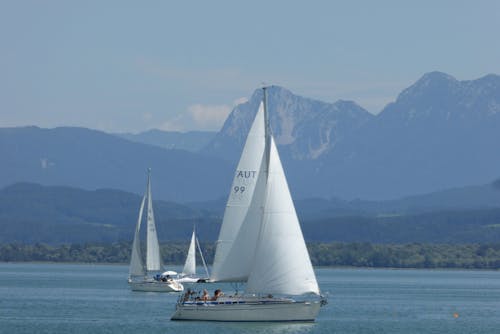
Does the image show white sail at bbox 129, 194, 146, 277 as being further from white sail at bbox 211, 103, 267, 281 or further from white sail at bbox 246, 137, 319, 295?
white sail at bbox 246, 137, 319, 295

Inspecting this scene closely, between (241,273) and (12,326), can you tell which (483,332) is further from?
(12,326)

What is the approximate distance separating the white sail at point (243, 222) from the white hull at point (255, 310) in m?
1.98

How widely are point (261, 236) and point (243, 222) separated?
1292mm

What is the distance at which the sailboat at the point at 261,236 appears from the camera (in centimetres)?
7200

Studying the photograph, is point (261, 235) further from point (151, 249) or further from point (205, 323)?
point (151, 249)

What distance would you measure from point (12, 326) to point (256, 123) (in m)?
20.8

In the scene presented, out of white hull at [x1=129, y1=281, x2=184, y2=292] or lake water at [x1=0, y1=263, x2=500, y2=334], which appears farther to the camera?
white hull at [x1=129, y1=281, x2=184, y2=292]

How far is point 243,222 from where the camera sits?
72.7m

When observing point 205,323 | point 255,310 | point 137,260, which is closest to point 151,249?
point 137,260

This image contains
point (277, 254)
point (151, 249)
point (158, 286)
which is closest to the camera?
point (277, 254)

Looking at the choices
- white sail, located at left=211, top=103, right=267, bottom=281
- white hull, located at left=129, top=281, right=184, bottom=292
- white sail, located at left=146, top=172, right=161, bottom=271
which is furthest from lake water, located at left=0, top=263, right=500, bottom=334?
white sail, located at left=146, top=172, right=161, bottom=271

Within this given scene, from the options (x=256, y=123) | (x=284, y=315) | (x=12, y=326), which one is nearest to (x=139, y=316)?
(x=12, y=326)

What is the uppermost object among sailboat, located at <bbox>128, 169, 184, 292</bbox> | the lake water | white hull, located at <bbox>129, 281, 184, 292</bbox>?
sailboat, located at <bbox>128, 169, 184, 292</bbox>

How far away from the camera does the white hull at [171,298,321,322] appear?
7362 cm
